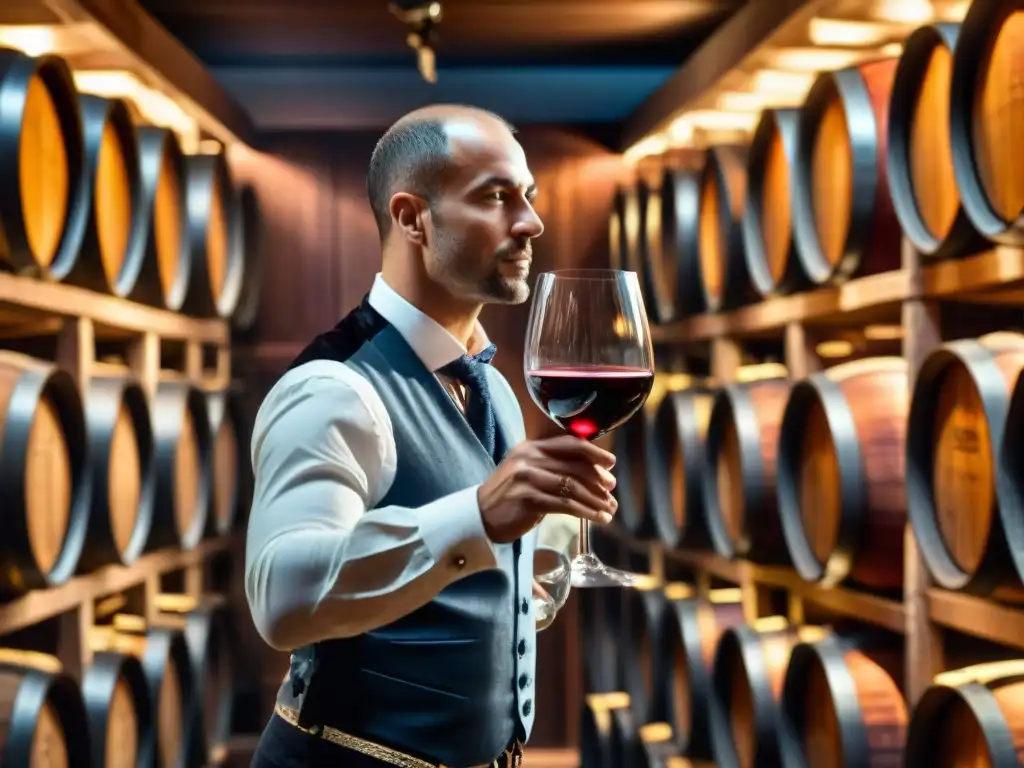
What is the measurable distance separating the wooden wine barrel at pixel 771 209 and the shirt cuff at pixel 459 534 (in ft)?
8.09

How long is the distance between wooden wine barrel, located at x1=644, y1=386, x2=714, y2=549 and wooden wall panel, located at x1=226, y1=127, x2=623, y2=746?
1.40m

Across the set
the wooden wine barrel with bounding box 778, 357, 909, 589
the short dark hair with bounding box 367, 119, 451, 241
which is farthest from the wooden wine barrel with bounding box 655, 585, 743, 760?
the short dark hair with bounding box 367, 119, 451, 241

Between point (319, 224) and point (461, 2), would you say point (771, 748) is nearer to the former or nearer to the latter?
point (461, 2)

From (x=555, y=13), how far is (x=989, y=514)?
3122 millimetres

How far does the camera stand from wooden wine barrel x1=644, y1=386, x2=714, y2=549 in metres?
4.51

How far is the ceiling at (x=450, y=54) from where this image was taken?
5098mm

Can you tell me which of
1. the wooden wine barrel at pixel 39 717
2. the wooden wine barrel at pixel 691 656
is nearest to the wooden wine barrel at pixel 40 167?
the wooden wine barrel at pixel 39 717

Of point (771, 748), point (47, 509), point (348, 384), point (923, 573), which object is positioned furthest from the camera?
point (771, 748)

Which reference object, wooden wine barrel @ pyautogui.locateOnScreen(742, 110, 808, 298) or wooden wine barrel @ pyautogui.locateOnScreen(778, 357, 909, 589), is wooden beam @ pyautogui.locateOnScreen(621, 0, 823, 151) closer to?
wooden wine barrel @ pyautogui.locateOnScreen(742, 110, 808, 298)

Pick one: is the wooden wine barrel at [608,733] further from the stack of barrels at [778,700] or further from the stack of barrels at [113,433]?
the stack of barrels at [113,433]

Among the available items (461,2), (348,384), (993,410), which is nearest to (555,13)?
(461,2)

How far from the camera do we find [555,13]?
5.16 meters

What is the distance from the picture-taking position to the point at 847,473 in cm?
322

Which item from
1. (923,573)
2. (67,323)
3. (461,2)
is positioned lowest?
(923,573)
